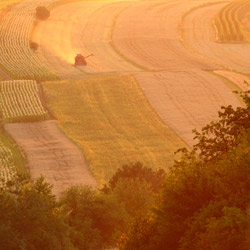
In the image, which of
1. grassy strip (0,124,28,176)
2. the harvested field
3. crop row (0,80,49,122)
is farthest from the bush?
grassy strip (0,124,28,176)

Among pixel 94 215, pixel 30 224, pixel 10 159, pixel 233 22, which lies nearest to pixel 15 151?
pixel 10 159

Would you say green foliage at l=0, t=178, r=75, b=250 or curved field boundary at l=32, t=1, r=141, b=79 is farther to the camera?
curved field boundary at l=32, t=1, r=141, b=79

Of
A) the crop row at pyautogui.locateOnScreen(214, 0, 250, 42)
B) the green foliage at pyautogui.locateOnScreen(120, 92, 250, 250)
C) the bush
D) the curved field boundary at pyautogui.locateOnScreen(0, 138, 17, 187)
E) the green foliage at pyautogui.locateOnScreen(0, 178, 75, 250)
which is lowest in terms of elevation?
the green foliage at pyautogui.locateOnScreen(120, 92, 250, 250)

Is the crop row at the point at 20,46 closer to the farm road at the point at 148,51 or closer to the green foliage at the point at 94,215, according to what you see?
the farm road at the point at 148,51

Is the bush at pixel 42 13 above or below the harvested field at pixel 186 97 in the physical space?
above

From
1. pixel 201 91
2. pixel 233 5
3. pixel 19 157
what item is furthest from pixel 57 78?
pixel 233 5

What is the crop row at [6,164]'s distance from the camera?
41.9 metres

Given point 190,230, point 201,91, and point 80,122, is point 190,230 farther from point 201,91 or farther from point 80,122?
point 201,91

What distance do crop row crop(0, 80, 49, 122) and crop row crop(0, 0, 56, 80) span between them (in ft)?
15.1

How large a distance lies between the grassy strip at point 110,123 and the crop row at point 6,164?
16.4ft

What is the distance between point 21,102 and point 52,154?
1670cm

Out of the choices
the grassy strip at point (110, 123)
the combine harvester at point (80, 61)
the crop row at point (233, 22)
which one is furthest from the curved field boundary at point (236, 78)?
the crop row at point (233, 22)

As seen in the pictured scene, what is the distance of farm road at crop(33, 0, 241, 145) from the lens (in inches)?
2562

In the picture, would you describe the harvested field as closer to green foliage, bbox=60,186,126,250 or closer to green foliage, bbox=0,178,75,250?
green foliage, bbox=60,186,126,250
